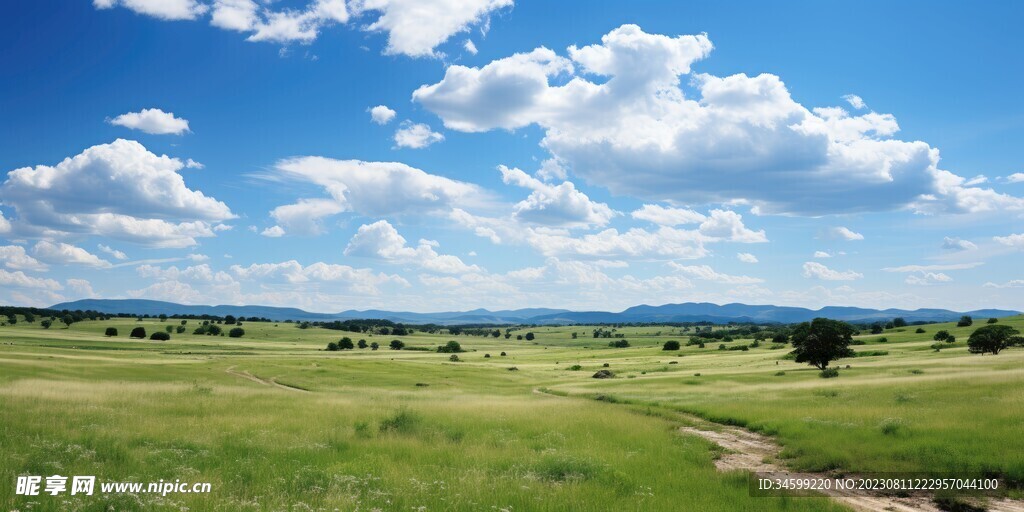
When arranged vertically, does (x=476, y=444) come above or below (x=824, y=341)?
below

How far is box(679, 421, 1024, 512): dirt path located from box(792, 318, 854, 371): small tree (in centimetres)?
4060

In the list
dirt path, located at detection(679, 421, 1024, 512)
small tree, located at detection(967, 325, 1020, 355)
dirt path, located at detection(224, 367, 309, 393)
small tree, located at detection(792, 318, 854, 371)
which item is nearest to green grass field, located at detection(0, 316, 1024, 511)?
dirt path, located at detection(679, 421, 1024, 512)

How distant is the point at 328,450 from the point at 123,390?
26675 millimetres

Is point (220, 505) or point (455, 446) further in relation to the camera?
point (455, 446)

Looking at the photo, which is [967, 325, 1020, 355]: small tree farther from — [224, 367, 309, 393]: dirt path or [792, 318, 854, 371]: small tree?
[224, 367, 309, 393]: dirt path

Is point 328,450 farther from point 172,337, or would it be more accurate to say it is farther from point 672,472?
point 172,337

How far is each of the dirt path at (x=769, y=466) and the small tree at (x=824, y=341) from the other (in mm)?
40604

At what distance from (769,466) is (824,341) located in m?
51.1

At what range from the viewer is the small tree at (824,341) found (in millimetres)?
61938

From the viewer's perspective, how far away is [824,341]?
62281 mm

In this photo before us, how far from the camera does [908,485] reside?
15.4m

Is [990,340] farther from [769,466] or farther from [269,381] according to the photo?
[269,381]

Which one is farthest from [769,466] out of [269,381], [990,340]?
[990,340]

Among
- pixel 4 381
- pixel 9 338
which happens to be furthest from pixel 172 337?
pixel 4 381
